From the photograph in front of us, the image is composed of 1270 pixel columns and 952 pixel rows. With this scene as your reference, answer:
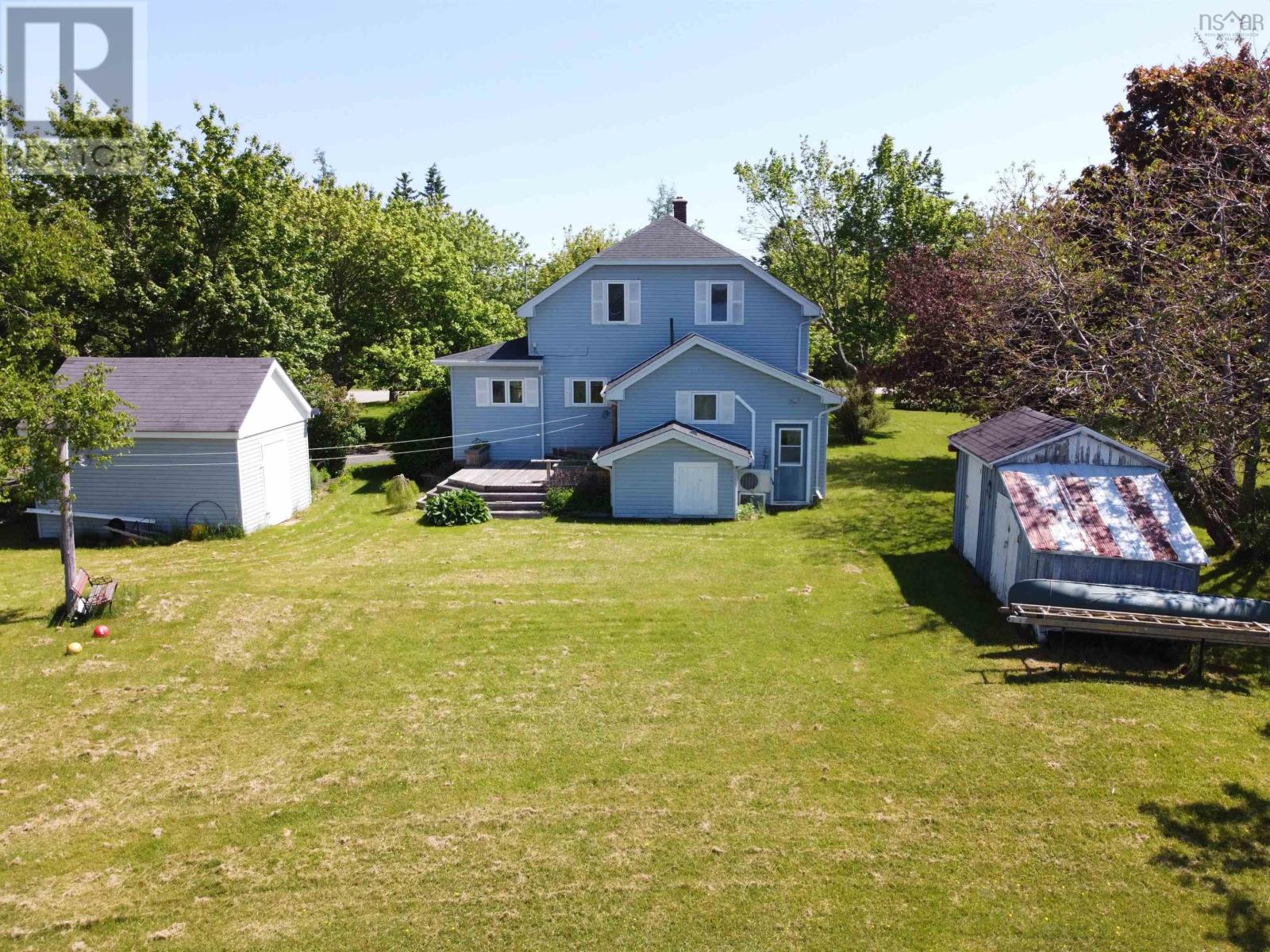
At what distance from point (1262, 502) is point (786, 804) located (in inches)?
627

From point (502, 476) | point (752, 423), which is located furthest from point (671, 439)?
point (502, 476)

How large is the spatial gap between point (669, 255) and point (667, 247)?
0.41 m

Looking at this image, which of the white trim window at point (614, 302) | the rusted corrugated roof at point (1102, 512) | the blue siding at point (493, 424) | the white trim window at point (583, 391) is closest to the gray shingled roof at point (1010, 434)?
the rusted corrugated roof at point (1102, 512)

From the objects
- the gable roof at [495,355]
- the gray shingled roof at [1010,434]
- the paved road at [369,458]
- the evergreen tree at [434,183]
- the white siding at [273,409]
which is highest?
the evergreen tree at [434,183]

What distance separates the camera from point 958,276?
32906 mm

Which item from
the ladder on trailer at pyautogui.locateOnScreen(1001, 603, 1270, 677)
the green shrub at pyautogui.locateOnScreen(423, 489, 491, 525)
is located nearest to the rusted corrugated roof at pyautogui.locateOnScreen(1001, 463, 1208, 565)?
the ladder on trailer at pyautogui.locateOnScreen(1001, 603, 1270, 677)

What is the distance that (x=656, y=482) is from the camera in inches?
1016

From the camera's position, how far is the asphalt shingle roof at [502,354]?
31000 mm

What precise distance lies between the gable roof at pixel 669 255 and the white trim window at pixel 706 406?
4847mm

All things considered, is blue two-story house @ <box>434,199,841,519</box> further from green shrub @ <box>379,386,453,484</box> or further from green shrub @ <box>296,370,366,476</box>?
green shrub @ <box>296,370,366,476</box>

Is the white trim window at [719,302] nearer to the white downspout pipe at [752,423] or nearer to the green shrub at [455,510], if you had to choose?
the white downspout pipe at [752,423]

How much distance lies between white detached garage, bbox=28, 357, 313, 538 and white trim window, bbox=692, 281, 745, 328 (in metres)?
14.0

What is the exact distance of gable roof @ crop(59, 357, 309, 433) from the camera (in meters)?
23.9

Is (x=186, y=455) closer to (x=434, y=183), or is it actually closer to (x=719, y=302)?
(x=719, y=302)
